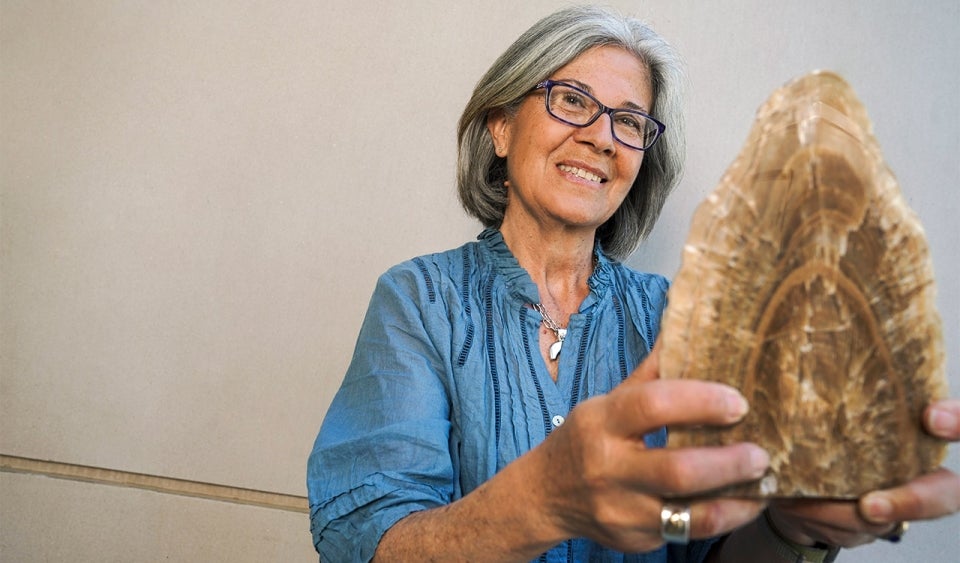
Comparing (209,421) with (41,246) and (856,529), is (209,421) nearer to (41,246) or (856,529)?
(41,246)

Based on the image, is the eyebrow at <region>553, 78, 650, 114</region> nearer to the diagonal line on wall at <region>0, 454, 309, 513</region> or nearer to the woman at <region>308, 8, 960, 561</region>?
the woman at <region>308, 8, 960, 561</region>

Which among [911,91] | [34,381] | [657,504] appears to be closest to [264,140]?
[34,381]

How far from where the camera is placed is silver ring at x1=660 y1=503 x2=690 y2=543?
0.83m

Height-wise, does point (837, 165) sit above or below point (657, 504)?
above

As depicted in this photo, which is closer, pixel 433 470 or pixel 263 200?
pixel 433 470

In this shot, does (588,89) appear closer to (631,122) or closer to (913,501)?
(631,122)

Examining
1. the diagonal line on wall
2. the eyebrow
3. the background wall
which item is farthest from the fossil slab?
the diagonal line on wall

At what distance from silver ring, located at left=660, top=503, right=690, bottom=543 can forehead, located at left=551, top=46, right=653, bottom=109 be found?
95cm

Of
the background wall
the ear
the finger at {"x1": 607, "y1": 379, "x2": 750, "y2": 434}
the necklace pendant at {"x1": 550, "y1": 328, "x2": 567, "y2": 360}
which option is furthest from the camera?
the background wall

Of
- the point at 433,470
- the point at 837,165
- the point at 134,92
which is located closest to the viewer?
the point at 837,165

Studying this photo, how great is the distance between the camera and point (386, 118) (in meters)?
2.25

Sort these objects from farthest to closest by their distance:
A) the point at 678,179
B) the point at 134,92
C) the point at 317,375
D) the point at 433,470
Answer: the point at 134,92, the point at 317,375, the point at 678,179, the point at 433,470

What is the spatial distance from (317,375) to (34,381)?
0.76m

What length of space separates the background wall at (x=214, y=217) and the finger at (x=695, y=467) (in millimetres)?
1387
